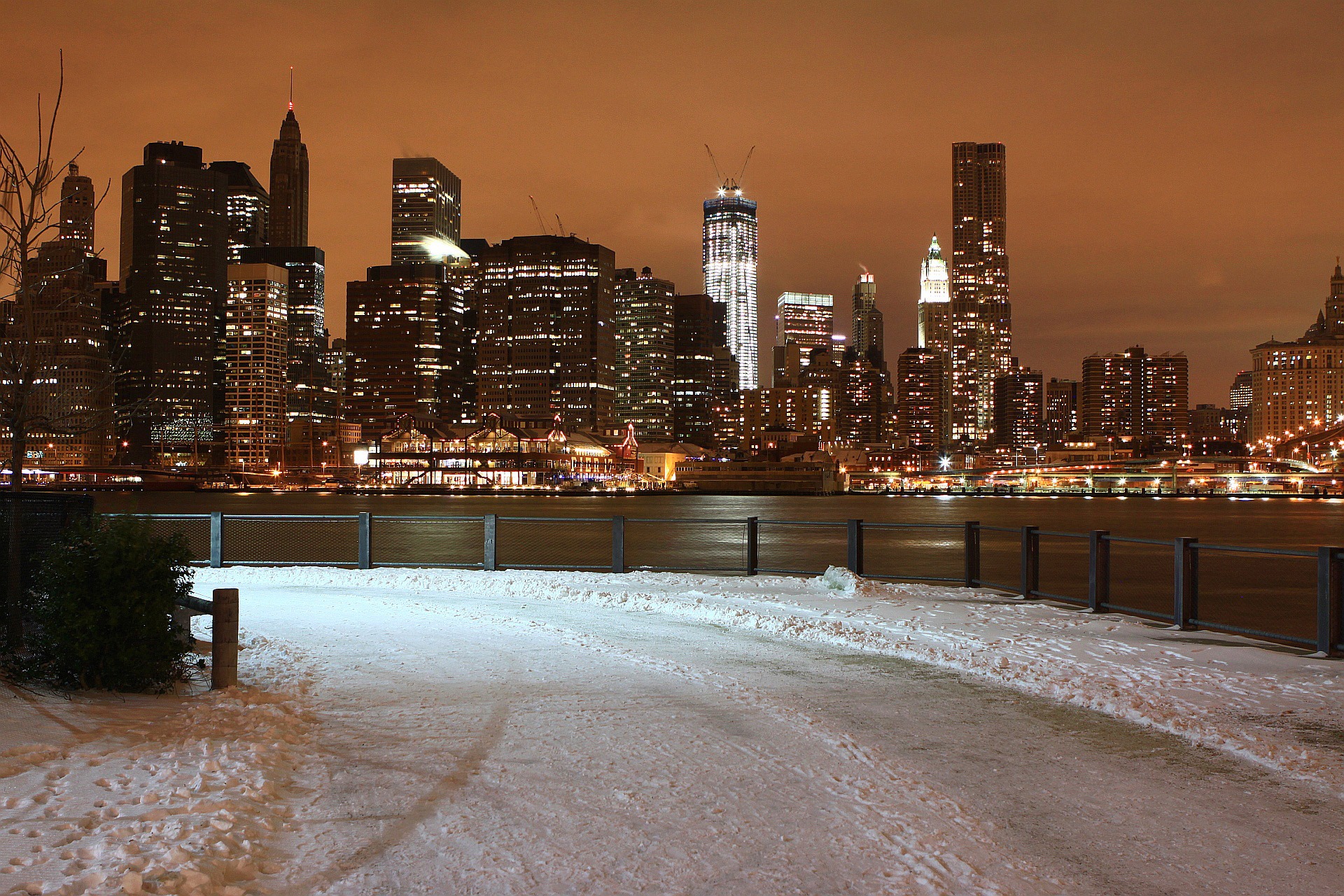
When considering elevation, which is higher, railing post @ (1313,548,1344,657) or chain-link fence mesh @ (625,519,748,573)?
railing post @ (1313,548,1344,657)

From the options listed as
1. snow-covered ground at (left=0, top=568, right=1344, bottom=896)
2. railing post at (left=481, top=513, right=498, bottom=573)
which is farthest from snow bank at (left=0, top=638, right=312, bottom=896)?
→ railing post at (left=481, top=513, right=498, bottom=573)

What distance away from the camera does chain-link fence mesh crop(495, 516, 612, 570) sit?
38.3 meters

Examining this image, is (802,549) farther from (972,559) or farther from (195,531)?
(972,559)

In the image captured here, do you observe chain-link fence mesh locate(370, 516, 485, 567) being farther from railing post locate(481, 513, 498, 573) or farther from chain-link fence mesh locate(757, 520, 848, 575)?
chain-link fence mesh locate(757, 520, 848, 575)

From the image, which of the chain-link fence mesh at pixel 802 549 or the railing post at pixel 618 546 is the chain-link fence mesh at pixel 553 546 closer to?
the railing post at pixel 618 546

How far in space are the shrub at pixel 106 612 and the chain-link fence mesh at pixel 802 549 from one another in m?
19.4

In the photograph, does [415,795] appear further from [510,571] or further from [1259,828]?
[510,571]

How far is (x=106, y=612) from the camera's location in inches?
306

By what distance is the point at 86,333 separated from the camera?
953 inches

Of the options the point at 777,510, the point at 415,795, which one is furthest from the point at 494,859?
the point at 777,510

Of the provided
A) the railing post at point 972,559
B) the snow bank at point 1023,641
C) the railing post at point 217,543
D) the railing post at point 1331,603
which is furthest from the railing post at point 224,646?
the railing post at point 972,559

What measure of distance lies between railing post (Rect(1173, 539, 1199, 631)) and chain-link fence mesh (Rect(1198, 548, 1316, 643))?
0.25m

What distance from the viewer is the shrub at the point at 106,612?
25.3 feet

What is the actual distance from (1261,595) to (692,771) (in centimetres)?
2599
